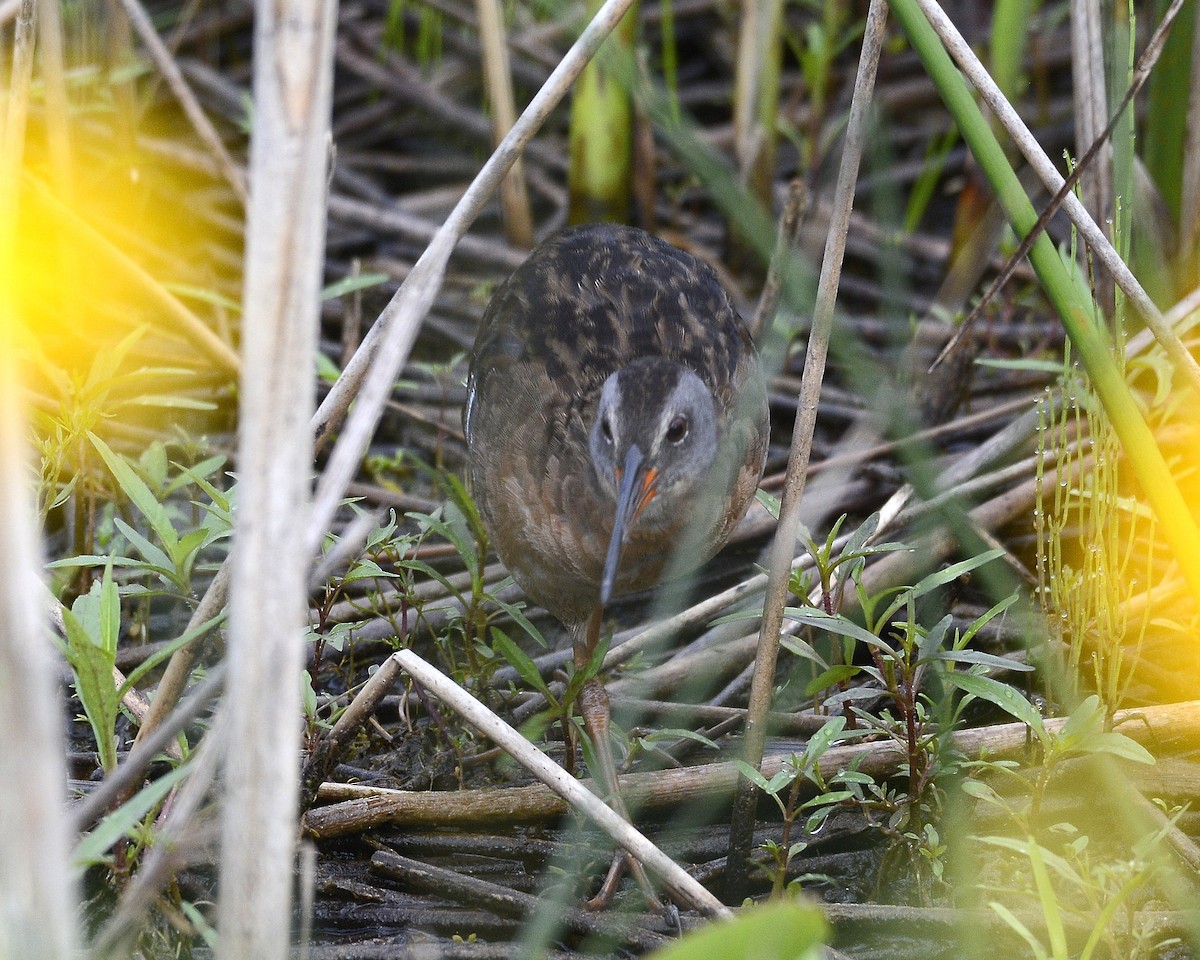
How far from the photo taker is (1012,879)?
2.79 meters

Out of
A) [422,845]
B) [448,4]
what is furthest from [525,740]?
[448,4]

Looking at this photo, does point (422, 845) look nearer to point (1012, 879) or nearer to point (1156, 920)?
point (1012, 879)

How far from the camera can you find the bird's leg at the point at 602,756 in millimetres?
2871

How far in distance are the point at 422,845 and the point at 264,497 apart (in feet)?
4.80

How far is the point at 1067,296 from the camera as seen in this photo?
246 cm

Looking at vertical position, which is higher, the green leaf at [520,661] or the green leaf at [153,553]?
the green leaf at [153,553]

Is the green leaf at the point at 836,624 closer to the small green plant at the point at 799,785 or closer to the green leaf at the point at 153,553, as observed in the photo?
the small green plant at the point at 799,785

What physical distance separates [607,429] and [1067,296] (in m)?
1.13

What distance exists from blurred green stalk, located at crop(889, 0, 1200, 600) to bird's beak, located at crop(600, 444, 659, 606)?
985 millimetres

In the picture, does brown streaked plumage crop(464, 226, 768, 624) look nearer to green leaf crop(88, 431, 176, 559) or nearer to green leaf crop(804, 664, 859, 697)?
green leaf crop(804, 664, 859, 697)

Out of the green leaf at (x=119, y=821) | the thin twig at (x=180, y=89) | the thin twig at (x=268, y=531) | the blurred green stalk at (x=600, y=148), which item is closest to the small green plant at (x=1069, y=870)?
the thin twig at (x=268, y=531)

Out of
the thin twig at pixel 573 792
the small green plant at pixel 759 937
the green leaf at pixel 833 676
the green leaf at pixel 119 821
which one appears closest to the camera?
the small green plant at pixel 759 937

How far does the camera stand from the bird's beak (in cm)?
294

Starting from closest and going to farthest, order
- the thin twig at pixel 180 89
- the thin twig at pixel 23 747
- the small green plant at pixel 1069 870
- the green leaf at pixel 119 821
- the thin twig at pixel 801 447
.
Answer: the thin twig at pixel 23 747 < the green leaf at pixel 119 821 < the small green plant at pixel 1069 870 < the thin twig at pixel 801 447 < the thin twig at pixel 180 89
